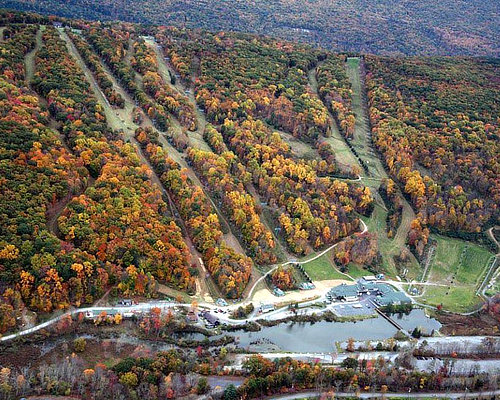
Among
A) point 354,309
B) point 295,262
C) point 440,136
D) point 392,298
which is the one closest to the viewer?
point 354,309

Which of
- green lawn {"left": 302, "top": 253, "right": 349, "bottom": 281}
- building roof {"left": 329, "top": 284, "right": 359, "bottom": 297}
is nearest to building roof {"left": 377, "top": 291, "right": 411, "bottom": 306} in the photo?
building roof {"left": 329, "top": 284, "right": 359, "bottom": 297}

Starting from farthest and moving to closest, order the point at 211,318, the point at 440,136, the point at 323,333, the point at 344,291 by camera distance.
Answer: the point at 440,136, the point at 344,291, the point at 323,333, the point at 211,318

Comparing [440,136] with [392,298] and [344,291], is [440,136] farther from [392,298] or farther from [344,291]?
[344,291]

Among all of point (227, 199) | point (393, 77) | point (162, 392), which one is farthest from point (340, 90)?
point (162, 392)

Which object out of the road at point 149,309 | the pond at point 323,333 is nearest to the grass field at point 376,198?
the pond at point 323,333

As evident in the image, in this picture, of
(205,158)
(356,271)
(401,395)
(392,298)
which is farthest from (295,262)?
(401,395)
